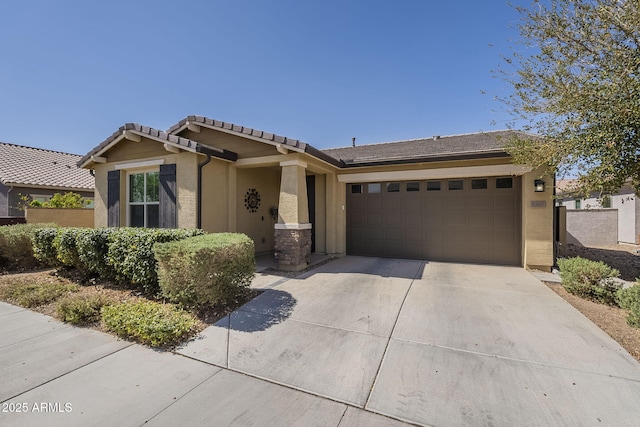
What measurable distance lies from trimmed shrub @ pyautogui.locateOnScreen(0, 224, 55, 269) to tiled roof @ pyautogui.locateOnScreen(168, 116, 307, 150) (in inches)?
202

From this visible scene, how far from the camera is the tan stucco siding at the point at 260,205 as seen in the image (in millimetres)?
9414

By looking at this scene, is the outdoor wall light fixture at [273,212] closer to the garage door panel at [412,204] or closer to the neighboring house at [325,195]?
the neighboring house at [325,195]

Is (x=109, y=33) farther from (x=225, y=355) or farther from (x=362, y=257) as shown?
(x=362, y=257)

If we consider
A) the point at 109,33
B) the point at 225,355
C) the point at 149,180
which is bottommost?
the point at 225,355

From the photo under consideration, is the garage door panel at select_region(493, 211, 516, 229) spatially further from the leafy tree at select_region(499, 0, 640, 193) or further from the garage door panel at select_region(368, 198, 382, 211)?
the garage door panel at select_region(368, 198, 382, 211)

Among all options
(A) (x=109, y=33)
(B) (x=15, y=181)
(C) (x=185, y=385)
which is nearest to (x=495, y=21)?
(C) (x=185, y=385)

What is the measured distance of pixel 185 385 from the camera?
9.27 ft

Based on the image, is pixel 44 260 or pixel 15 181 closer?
pixel 44 260

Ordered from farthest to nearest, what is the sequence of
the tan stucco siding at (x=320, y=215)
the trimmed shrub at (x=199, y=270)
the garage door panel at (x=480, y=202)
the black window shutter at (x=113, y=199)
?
the tan stucco siding at (x=320, y=215), the black window shutter at (x=113, y=199), the garage door panel at (x=480, y=202), the trimmed shrub at (x=199, y=270)

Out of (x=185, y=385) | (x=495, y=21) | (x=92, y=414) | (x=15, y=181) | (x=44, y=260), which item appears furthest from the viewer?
(x=15, y=181)

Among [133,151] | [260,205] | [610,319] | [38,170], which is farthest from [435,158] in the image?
[38,170]

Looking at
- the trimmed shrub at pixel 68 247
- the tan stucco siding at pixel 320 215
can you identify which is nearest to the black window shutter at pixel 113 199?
the trimmed shrub at pixel 68 247

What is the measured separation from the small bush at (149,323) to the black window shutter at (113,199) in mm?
5757

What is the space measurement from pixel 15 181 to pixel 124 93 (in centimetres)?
897
